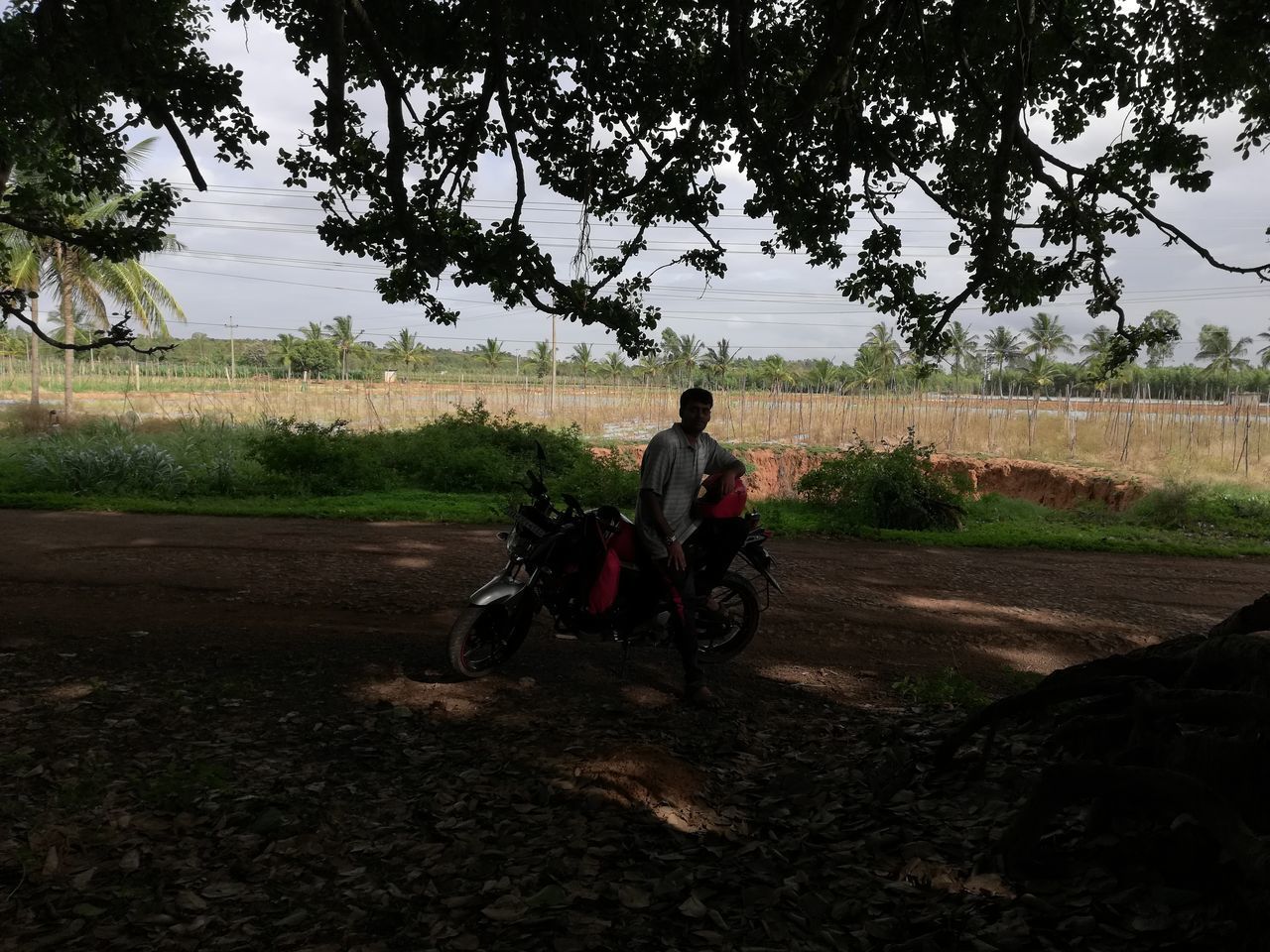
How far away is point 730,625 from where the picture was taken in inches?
212

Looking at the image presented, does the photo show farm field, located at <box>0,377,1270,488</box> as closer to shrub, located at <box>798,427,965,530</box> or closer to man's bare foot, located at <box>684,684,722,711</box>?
shrub, located at <box>798,427,965,530</box>

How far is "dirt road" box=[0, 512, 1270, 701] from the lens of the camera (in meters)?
5.50

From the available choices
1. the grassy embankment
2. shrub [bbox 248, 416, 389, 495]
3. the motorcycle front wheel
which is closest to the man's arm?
the motorcycle front wheel

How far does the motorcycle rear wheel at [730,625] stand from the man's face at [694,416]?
3.53 ft

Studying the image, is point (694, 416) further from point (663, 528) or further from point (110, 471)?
point (110, 471)


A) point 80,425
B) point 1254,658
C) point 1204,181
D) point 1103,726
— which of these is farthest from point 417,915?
point 80,425

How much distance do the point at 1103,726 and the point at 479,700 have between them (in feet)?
9.72

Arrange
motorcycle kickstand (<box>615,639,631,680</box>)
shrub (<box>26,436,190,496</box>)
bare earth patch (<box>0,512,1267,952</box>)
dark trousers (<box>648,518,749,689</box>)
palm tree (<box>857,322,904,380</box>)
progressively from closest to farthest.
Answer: bare earth patch (<box>0,512,1267,952</box>) → dark trousers (<box>648,518,749,689</box>) → motorcycle kickstand (<box>615,639,631,680</box>) → shrub (<box>26,436,190,496</box>) → palm tree (<box>857,322,904,380</box>)

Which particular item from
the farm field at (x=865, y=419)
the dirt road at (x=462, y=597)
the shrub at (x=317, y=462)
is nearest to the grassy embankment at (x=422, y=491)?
the shrub at (x=317, y=462)

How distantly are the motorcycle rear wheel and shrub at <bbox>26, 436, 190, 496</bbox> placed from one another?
10.4 meters

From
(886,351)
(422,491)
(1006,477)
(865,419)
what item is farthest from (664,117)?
(886,351)

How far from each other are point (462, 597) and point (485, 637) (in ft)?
6.69

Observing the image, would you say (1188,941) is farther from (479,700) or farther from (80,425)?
(80,425)

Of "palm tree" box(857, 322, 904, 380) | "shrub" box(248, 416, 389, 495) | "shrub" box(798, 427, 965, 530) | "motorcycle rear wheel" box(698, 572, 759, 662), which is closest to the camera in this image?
"motorcycle rear wheel" box(698, 572, 759, 662)
